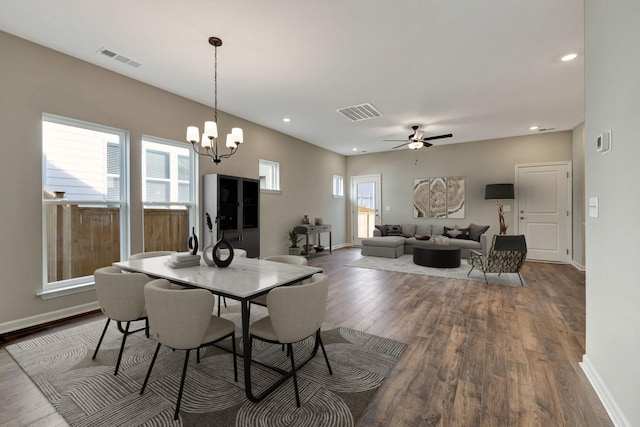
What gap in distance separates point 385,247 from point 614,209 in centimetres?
515

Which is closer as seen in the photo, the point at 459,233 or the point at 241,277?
the point at 241,277

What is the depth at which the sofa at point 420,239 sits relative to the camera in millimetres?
6379

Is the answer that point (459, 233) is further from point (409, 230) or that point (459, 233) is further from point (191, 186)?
point (191, 186)

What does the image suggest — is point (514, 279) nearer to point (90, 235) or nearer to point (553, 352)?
point (553, 352)

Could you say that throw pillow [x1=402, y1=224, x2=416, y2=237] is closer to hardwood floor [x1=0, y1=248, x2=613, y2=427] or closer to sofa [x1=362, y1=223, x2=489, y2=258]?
sofa [x1=362, y1=223, x2=489, y2=258]

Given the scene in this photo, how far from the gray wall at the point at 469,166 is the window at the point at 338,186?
0.71 metres

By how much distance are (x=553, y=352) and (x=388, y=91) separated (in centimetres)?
352

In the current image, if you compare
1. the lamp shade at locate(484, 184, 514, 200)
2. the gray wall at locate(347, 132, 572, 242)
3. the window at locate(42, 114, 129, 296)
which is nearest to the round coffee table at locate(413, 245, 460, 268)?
the lamp shade at locate(484, 184, 514, 200)

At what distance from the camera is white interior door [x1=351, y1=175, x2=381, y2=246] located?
853 centimetres

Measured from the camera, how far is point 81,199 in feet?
10.9

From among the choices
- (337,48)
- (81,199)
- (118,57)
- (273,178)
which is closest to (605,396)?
(337,48)

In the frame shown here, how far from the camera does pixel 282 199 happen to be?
6.39 m

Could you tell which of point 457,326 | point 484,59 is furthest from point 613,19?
point 457,326

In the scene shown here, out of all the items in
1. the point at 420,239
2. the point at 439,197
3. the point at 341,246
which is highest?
the point at 439,197
